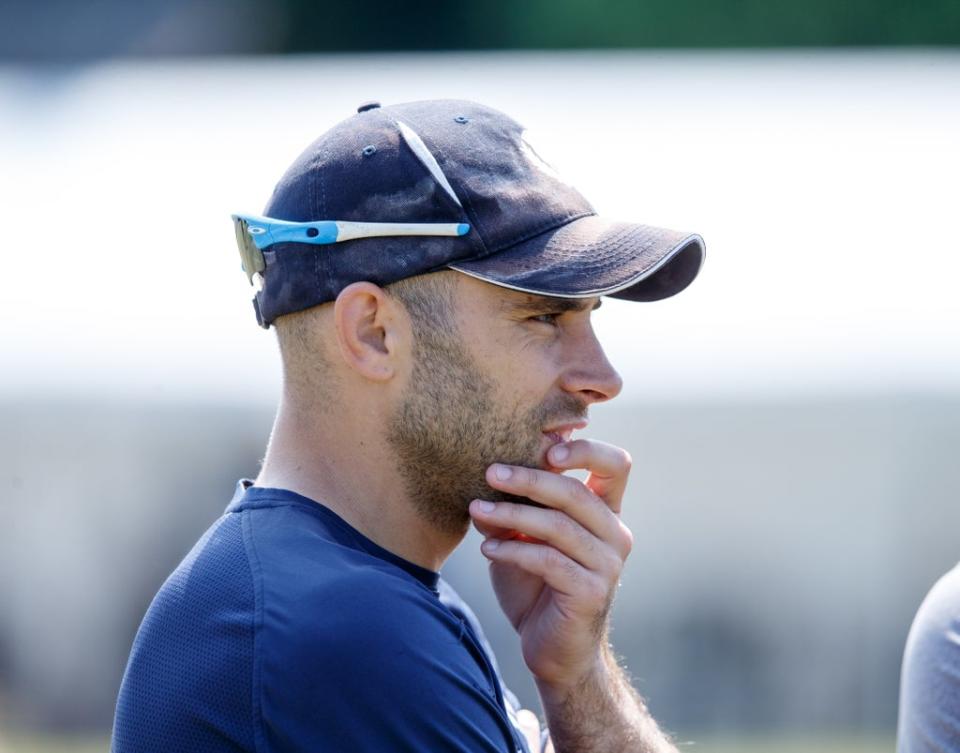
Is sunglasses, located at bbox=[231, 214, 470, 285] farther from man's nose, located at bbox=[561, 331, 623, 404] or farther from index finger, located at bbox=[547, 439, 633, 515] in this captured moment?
index finger, located at bbox=[547, 439, 633, 515]

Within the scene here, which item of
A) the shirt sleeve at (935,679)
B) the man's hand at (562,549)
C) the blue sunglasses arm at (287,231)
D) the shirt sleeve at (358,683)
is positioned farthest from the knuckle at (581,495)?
the shirt sleeve at (935,679)

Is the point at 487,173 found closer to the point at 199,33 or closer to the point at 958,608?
the point at 958,608

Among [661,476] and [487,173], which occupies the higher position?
[487,173]

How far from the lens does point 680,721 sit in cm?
979

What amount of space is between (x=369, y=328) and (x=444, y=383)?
0.17m

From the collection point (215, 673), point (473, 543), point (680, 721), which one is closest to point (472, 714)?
point (215, 673)

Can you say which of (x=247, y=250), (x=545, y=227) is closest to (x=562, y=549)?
(x=545, y=227)

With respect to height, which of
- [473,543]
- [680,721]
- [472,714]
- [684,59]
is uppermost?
[684,59]

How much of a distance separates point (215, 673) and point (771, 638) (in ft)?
28.1

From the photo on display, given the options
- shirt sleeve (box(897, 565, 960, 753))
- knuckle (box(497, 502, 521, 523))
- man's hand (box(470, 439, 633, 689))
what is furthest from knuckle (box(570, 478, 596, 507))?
shirt sleeve (box(897, 565, 960, 753))

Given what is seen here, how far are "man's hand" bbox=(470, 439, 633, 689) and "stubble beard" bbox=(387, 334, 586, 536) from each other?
3 cm

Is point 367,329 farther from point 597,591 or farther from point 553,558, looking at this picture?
point 597,591

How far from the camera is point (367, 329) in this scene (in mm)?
2332

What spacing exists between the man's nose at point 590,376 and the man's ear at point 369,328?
12.7 inches
